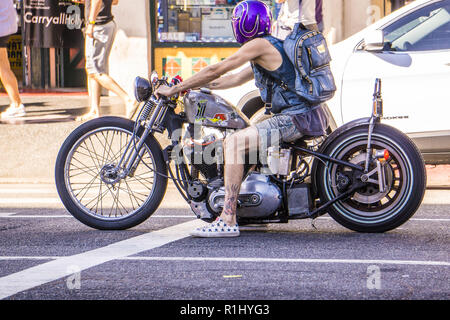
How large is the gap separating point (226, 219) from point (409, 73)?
9.84 feet

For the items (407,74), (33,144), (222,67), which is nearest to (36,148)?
(33,144)

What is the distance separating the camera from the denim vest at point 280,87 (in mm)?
6613

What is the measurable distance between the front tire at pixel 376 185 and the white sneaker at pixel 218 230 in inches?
26.1

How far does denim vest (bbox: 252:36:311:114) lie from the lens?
6.61m

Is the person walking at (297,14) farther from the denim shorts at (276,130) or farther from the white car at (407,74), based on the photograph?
the denim shorts at (276,130)

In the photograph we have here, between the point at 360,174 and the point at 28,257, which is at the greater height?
the point at 360,174

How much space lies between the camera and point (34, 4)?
16.0 m

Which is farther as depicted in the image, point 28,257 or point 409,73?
point 409,73

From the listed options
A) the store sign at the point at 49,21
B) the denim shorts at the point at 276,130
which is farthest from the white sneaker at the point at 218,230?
the store sign at the point at 49,21

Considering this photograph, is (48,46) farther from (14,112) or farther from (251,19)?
(251,19)

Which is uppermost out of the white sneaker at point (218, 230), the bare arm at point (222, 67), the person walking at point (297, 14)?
the person walking at point (297, 14)

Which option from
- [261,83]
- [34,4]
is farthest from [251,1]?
[34,4]

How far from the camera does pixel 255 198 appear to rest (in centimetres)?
664
